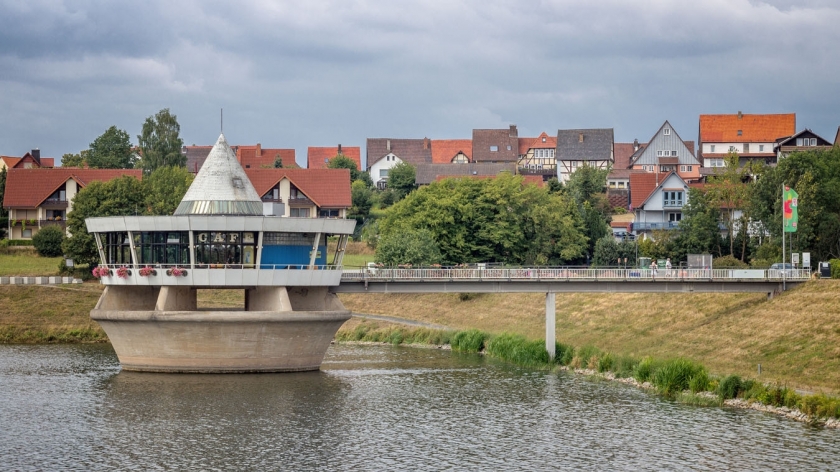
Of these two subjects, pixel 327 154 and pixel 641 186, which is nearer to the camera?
pixel 641 186

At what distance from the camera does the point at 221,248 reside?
229 ft

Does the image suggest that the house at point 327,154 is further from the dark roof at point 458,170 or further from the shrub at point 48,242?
the shrub at point 48,242

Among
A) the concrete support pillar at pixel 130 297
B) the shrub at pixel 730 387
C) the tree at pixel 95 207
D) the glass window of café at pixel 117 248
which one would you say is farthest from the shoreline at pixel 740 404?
the tree at pixel 95 207

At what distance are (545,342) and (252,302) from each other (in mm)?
18376

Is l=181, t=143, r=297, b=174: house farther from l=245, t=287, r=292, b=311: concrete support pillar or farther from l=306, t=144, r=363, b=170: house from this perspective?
l=245, t=287, r=292, b=311: concrete support pillar

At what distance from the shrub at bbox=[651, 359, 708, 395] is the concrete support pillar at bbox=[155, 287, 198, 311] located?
95.8 ft

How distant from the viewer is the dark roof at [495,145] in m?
184

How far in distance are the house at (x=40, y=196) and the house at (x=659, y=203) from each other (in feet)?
182

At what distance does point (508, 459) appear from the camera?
45.2 m

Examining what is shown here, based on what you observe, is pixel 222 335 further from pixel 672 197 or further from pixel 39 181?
pixel 39 181

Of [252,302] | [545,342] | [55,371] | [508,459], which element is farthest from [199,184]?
[508,459]

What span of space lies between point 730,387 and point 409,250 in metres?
47.0

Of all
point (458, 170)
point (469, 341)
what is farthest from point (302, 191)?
point (469, 341)

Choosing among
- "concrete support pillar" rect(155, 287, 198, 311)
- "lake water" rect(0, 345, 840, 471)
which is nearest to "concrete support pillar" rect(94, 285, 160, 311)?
"concrete support pillar" rect(155, 287, 198, 311)
